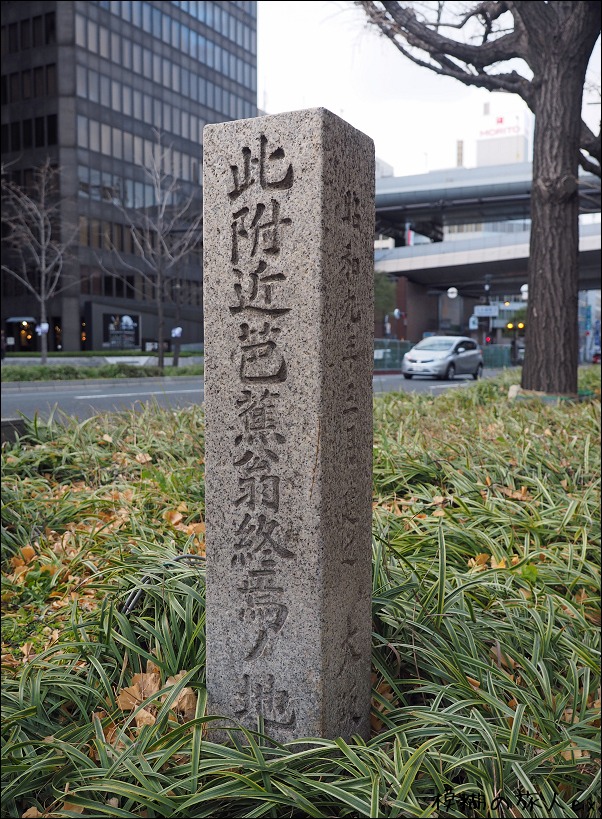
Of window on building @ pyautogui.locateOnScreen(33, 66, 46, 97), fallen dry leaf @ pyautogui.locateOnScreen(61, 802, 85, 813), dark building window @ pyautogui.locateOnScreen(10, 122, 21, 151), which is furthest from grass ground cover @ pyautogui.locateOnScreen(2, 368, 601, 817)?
dark building window @ pyautogui.locateOnScreen(10, 122, 21, 151)

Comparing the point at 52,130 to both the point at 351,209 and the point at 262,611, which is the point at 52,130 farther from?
the point at 262,611

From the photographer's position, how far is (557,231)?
892cm

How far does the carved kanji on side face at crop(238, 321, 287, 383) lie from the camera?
2111 millimetres

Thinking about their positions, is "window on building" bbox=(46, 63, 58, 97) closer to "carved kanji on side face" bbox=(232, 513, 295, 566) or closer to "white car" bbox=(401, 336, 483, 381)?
"white car" bbox=(401, 336, 483, 381)

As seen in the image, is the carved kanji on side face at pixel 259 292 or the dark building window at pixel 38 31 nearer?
the carved kanji on side face at pixel 259 292

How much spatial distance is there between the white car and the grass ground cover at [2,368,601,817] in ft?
68.4

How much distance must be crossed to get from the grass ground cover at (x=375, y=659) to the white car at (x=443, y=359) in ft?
68.4

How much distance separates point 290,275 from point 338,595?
91cm

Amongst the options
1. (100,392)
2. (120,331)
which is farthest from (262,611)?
(120,331)

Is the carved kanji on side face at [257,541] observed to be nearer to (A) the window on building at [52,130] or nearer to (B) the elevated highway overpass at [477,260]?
(B) the elevated highway overpass at [477,260]

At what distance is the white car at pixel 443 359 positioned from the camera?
25656mm

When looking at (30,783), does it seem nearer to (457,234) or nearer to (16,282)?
(16,282)

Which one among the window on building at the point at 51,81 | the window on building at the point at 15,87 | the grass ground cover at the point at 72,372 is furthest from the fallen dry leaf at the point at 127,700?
the window on building at the point at 15,87

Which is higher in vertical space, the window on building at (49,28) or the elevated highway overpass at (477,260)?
the window on building at (49,28)
